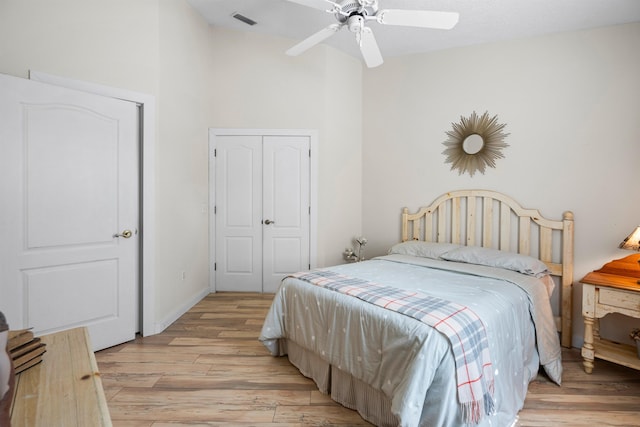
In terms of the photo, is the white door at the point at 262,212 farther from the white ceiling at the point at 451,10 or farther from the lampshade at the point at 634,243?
the lampshade at the point at 634,243

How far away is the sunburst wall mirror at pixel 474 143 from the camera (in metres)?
3.31

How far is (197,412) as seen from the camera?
194 cm

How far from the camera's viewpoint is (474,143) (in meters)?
3.46

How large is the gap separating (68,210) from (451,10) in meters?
3.38

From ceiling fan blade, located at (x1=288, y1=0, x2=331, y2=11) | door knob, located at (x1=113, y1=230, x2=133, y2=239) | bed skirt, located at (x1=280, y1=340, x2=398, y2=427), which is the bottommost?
bed skirt, located at (x1=280, y1=340, x2=398, y2=427)

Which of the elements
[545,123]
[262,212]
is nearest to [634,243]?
[545,123]

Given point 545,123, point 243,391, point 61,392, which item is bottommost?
point 243,391

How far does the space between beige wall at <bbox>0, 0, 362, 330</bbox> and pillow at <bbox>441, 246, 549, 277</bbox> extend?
156 cm

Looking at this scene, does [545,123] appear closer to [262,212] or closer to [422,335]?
[422,335]

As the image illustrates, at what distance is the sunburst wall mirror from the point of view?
3312 mm

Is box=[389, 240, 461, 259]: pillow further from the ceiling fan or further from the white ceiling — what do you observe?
the white ceiling

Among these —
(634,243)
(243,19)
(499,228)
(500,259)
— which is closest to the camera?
(634,243)

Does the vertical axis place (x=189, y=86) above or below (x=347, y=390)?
above

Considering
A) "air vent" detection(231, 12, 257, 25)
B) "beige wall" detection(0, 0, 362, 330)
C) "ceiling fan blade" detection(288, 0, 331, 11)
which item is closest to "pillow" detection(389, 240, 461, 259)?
"beige wall" detection(0, 0, 362, 330)
